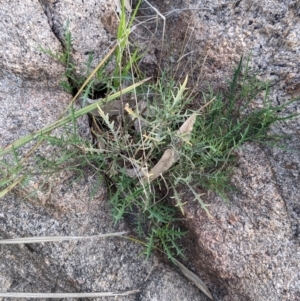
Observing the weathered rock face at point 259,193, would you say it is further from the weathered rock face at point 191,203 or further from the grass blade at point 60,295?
the grass blade at point 60,295

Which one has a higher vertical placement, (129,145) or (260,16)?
(260,16)

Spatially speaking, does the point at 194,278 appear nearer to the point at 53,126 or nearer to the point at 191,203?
the point at 191,203

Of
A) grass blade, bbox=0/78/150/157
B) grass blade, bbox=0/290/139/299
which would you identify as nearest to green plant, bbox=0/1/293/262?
grass blade, bbox=0/78/150/157

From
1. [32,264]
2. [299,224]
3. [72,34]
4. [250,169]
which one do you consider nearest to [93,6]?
[72,34]

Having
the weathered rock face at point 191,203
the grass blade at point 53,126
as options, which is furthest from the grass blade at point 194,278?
the grass blade at point 53,126

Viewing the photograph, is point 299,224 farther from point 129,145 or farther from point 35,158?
point 35,158

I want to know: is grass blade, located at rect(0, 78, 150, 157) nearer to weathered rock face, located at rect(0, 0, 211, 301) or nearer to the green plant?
the green plant
